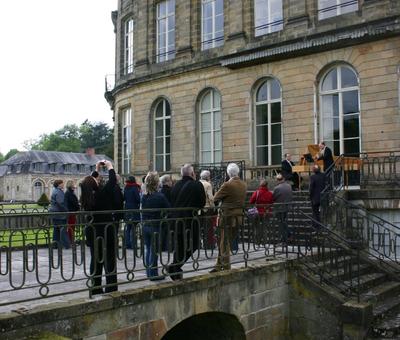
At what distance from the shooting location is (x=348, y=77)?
16094 millimetres

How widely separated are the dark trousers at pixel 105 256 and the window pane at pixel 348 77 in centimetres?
1195

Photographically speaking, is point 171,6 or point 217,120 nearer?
point 217,120

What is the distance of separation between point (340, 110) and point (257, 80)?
336cm

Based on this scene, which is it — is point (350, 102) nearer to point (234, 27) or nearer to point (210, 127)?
point (234, 27)

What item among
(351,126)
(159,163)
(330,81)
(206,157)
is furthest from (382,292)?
(159,163)

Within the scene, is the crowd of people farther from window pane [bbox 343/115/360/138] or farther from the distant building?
the distant building

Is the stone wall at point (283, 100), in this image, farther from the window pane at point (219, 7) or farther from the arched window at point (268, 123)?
the window pane at point (219, 7)

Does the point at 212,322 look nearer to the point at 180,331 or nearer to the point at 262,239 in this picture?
→ the point at 180,331

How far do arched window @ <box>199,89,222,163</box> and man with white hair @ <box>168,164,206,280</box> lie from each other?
1148cm

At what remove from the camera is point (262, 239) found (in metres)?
8.79

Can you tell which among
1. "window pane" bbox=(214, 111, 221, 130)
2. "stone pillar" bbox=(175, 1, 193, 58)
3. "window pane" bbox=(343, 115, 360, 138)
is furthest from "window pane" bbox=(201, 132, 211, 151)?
"window pane" bbox=(343, 115, 360, 138)

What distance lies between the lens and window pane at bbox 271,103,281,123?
1757 centimetres

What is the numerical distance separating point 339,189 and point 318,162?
3.74ft

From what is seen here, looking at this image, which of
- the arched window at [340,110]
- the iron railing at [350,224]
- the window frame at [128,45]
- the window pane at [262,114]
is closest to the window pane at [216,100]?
the window pane at [262,114]
